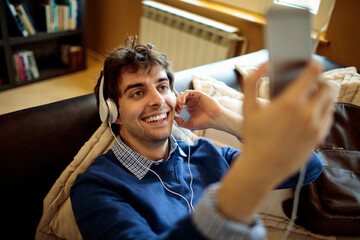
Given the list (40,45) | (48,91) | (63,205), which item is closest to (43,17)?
(40,45)

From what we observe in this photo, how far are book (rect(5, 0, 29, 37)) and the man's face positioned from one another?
2.26m

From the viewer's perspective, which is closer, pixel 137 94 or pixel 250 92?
pixel 250 92

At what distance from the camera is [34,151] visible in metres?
1.04

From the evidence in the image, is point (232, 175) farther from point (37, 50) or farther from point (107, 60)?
point (37, 50)

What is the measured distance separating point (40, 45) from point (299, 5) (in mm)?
2931

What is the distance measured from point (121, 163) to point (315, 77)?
805 millimetres

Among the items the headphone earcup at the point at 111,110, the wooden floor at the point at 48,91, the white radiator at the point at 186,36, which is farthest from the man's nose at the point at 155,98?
the wooden floor at the point at 48,91

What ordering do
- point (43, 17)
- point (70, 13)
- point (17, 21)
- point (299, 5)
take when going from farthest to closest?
point (70, 13) < point (43, 17) < point (17, 21) < point (299, 5)

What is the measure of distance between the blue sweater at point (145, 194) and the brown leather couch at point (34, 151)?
0.56ft

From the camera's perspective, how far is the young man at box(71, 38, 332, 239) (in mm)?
451

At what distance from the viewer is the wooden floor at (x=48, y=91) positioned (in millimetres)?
2832

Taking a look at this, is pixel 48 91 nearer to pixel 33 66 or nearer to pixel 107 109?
pixel 33 66

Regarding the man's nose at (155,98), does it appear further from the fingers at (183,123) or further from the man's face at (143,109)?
the fingers at (183,123)

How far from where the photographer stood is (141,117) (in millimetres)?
1140
